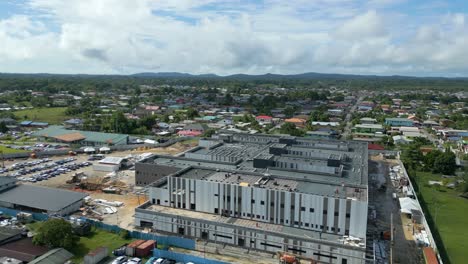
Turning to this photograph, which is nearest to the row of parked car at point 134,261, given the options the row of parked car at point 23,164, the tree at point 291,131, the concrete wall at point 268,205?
the concrete wall at point 268,205

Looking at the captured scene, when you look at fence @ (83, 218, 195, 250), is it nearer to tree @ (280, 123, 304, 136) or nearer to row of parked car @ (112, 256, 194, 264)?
row of parked car @ (112, 256, 194, 264)

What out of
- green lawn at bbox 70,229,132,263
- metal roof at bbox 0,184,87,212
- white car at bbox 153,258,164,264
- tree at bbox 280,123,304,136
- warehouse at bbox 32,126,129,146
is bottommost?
green lawn at bbox 70,229,132,263

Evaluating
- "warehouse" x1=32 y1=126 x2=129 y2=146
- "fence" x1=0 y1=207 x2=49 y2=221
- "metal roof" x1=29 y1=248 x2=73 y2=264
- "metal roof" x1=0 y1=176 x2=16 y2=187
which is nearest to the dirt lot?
"fence" x1=0 y1=207 x2=49 y2=221

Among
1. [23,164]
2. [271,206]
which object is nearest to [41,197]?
[23,164]

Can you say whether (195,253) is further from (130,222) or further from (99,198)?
(99,198)

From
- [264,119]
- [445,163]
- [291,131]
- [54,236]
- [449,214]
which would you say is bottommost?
[449,214]

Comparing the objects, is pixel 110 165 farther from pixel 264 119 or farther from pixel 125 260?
pixel 264 119
